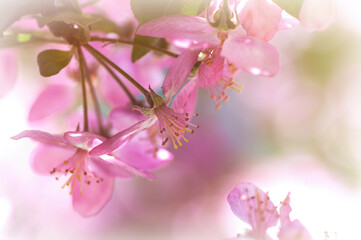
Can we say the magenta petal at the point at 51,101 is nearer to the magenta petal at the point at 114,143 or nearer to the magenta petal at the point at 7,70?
the magenta petal at the point at 7,70

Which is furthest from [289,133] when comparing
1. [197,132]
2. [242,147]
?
[197,132]

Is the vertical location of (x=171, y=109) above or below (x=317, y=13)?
below

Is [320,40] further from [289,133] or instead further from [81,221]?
[81,221]

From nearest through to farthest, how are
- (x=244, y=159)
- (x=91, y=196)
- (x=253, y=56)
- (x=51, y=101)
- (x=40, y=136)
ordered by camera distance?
1. (x=253, y=56)
2. (x=40, y=136)
3. (x=91, y=196)
4. (x=51, y=101)
5. (x=244, y=159)

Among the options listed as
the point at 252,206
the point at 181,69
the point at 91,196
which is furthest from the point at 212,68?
the point at 91,196

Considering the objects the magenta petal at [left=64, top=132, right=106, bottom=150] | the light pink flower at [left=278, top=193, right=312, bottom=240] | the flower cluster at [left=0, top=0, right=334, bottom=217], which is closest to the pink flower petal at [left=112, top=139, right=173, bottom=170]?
the flower cluster at [left=0, top=0, right=334, bottom=217]

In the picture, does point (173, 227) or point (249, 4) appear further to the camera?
point (173, 227)

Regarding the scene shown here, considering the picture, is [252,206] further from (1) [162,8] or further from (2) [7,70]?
(2) [7,70]
